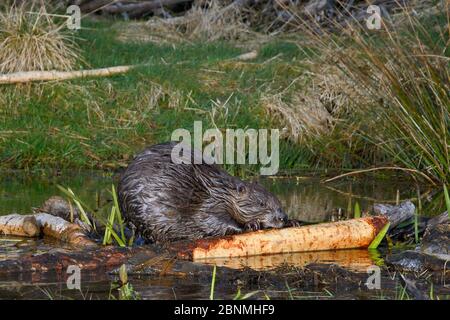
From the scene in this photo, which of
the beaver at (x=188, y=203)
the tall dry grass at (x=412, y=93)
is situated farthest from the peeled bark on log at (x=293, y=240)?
the tall dry grass at (x=412, y=93)

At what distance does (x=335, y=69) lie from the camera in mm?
10109

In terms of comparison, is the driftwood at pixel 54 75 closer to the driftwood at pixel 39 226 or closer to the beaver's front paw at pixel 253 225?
the driftwood at pixel 39 226

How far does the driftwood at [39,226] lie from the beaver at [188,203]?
0.37 m

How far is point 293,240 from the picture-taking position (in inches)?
244

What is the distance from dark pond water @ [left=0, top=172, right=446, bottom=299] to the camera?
17.1 feet

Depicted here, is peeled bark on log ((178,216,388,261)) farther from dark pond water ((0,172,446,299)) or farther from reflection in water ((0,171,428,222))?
reflection in water ((0,171,428,222))

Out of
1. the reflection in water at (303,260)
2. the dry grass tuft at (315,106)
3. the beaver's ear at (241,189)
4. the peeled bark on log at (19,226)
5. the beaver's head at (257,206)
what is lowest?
the reflection in water at (303,260)

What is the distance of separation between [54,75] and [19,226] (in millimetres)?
4356

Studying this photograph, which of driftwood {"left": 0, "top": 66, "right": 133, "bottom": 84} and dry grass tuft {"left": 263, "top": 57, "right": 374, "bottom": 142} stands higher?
driftwood {"left": 0, "top": 66, "right": 133, "bottom": 84}

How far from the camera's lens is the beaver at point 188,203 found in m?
6.41

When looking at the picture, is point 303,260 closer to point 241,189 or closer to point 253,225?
point 253,225

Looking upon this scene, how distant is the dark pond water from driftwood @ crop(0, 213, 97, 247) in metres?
0.10

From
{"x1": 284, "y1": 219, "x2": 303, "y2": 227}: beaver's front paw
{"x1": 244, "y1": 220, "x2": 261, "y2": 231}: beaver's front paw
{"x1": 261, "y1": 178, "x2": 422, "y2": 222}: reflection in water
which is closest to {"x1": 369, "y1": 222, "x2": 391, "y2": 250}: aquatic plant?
{"x1": 284, "y1": 219, "x2": 303, "y2": 227}: beaver's front paw
